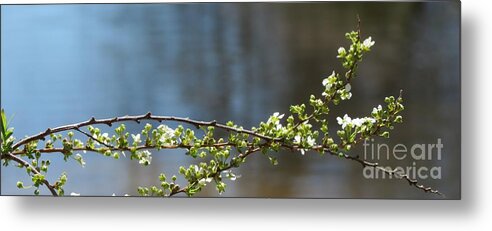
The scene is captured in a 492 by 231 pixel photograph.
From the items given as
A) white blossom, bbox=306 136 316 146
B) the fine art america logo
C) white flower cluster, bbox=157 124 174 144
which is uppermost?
the fine art america logo

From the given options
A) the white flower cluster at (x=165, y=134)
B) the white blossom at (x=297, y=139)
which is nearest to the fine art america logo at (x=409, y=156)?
the white blossom at (x=297, y=139)

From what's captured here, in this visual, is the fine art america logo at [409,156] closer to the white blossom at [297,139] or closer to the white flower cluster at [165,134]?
the white blossom at [297,139]

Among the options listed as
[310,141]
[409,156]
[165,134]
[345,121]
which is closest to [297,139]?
[310,141]

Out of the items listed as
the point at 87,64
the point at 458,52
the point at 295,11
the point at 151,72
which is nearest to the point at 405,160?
the point at 458,52

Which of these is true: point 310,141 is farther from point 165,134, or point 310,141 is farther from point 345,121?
point 165,134

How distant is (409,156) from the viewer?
2.08 metres

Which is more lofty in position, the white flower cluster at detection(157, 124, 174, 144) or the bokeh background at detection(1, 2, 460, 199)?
the bokeh background at detection(1, 2, 460, 199)

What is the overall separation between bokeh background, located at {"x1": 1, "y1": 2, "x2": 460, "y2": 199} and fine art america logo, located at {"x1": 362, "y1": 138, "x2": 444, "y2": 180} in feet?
0.05

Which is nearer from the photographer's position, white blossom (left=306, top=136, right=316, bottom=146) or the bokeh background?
white blossom (left=306, top=136, right=316, bottom=146)

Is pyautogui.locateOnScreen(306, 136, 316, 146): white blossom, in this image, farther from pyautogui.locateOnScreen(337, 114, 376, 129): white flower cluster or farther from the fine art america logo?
the fine art america logo

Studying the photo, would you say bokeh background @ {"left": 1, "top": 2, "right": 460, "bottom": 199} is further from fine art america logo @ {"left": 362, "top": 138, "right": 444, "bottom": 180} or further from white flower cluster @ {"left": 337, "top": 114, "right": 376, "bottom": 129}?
white flower cluster @ {"left": 337, "top": 114, "right": 376, "bottom": 129}

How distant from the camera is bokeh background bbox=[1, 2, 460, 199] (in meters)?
2.07

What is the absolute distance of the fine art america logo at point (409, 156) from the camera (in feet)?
6.80

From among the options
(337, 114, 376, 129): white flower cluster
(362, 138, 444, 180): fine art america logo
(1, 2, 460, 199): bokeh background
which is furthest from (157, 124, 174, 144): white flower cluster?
(362, 138, 444, 180): fine art america logo
